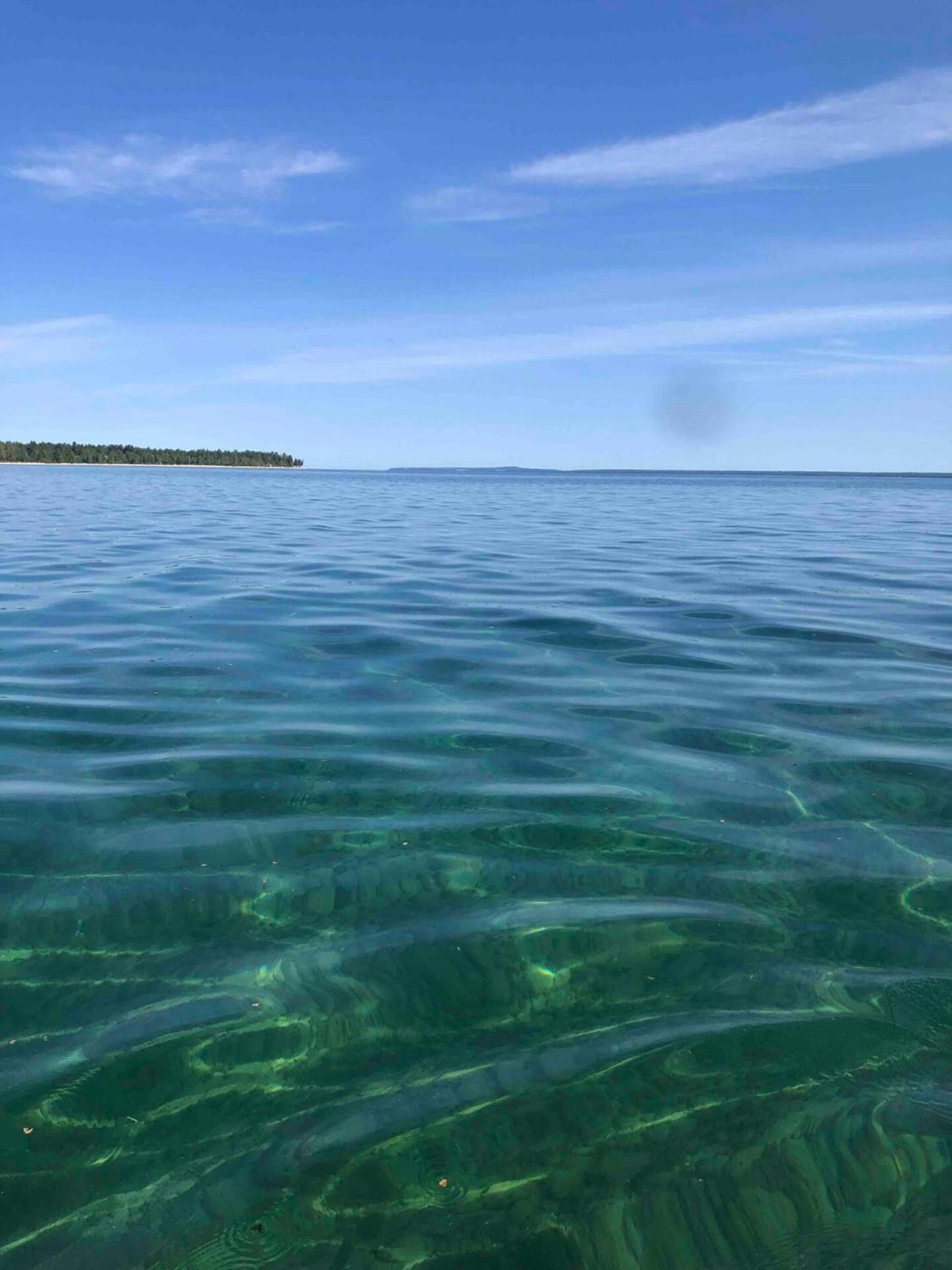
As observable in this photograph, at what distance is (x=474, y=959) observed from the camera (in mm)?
3008

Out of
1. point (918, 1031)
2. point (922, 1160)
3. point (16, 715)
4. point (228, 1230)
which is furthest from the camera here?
point (16, 715)

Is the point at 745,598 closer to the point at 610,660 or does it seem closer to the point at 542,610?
the point at 542,610

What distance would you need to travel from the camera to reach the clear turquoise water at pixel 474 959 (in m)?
2.05

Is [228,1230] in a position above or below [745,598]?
below

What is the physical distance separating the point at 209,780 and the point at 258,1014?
1.89 m

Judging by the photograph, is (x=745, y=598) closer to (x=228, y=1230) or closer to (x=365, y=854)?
(x=365, y=854)

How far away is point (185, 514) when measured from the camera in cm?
2502

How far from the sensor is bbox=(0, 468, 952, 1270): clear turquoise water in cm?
205

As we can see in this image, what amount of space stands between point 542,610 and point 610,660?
2218 mm

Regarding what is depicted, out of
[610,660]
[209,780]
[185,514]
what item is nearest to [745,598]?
[610,660]

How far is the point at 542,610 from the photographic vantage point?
30.5 feet

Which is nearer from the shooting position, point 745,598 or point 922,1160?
point 922,1160

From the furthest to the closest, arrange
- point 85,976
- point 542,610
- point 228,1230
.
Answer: point 542,610, point 85,976, point 228,1230

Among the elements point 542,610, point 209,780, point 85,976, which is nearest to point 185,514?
point 542,610
